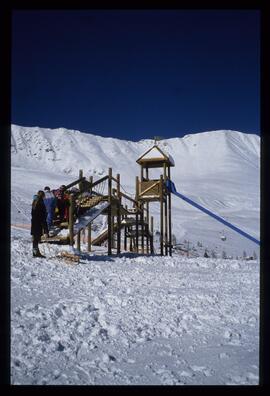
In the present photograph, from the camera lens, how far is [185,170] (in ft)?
278

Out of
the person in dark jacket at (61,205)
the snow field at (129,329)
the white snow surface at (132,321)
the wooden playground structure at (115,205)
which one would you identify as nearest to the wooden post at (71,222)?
the wooden playground structure at (115,205)

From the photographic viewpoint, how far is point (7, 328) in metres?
2.77

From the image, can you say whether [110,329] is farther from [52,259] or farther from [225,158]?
[225,158]

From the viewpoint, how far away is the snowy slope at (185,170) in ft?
98.9

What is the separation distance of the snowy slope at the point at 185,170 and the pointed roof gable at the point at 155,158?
5898mm

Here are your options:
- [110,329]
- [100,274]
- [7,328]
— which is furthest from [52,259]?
[7,328]

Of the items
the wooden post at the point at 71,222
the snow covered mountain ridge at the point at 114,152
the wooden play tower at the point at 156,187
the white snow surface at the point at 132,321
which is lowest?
the white snow surface at the point at 132,321

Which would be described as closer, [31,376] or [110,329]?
[31,376]

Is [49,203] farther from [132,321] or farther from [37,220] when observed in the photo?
[132,321]

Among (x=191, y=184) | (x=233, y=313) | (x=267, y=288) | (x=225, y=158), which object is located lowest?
(x=233, y=313)

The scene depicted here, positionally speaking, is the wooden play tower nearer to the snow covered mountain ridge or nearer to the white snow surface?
the white snow surface

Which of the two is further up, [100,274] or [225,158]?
[225,158]

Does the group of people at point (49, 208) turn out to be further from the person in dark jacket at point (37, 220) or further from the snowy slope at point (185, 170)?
the snowy slope at point (185, 170)

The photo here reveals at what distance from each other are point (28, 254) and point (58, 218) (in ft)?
5.07
